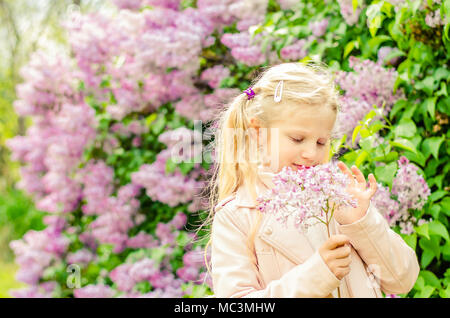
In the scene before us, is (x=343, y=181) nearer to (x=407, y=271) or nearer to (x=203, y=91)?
(x=407, y=271)

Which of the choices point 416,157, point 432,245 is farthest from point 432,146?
point 432,245

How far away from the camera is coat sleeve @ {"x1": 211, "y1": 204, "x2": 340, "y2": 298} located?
1.26 metres

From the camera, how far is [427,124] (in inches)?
102

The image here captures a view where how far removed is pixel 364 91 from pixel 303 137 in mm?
1251

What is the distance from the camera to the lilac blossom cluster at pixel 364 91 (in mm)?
2510

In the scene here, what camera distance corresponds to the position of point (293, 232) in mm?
1427

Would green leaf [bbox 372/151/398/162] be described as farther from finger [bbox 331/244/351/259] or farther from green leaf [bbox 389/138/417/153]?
finger [bbox 331/244/351/259]

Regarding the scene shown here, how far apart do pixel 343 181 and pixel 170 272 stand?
8.60 feet

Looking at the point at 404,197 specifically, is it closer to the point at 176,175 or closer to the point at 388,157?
the point at 388,157

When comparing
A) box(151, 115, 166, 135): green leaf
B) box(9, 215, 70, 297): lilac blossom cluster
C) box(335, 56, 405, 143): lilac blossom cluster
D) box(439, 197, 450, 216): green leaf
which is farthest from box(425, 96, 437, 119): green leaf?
box(9, 215, 70, 297): lilac blossom cluster

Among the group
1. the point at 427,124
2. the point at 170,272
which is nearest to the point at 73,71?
the point at 170,272

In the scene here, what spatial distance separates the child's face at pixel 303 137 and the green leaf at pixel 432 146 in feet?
3.63

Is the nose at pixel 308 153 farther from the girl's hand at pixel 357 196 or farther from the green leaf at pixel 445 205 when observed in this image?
the green leaf at pixel 445 205

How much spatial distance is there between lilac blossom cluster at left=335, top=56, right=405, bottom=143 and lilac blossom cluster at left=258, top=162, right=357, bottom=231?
1.34 metres
